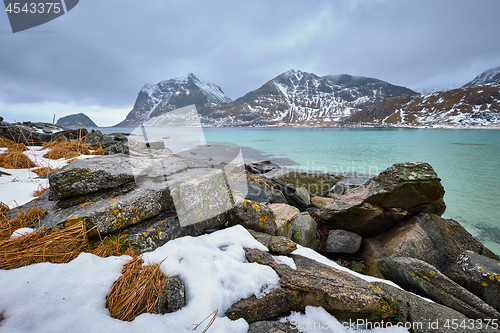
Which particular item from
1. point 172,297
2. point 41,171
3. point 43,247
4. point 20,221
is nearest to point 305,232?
point 172,297

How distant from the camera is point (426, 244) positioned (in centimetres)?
598

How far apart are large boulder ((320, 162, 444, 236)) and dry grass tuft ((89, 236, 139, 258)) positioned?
270 inches

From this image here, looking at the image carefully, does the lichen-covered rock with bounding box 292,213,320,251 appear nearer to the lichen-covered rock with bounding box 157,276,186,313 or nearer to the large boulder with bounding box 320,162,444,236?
the large boulder with bounding box 320,162,444,236

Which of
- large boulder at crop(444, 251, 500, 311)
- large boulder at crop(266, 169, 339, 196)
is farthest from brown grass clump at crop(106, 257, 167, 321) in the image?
large boulder at crop(266, 169, 339, 196)

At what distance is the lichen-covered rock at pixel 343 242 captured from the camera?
7035 millimetres

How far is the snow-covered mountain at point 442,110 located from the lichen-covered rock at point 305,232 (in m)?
187

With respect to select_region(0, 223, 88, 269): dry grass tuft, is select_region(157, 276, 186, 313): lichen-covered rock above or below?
below

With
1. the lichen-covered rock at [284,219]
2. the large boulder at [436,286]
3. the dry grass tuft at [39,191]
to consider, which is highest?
the dry grass tuft at [39,191]

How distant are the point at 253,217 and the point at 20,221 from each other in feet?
13.4

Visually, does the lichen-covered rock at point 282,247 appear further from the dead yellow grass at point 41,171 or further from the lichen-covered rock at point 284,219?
the dead yellow grass at point 41,171

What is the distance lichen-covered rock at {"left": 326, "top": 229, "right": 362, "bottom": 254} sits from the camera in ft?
23.1

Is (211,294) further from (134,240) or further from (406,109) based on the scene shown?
(406,109)

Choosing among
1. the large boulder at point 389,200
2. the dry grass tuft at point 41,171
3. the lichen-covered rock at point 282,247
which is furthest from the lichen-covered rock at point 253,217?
the dry grass tuft at point 41,171

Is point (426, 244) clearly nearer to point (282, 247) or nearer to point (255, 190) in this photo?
point (282, 247)
